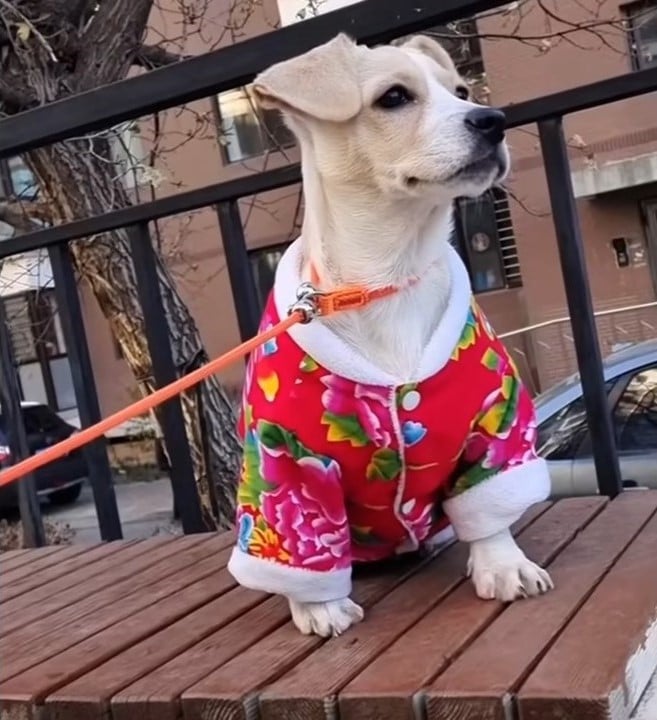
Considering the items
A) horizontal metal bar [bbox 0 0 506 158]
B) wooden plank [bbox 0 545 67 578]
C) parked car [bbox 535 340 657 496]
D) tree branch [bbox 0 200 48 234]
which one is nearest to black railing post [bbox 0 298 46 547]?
wooden plank [bbox 0 545 67 578]

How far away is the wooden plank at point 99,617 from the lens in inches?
68.3

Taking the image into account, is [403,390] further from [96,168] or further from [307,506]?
[96,168]

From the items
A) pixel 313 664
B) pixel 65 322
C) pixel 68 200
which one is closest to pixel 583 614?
pixel 313 664

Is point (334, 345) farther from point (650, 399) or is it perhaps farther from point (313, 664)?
point (650, 399)

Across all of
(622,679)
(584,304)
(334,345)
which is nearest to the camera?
(622,679)

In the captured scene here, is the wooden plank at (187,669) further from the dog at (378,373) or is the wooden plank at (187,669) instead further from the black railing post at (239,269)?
the black railing post at (239,269)

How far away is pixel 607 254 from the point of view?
13000 millimetres

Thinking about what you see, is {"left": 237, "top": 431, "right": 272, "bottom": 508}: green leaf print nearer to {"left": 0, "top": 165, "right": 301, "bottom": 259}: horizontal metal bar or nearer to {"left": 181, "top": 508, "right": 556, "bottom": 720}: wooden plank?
{"left": 181, "top": 508, "right": 556, "bottom": 720}: wooden plank

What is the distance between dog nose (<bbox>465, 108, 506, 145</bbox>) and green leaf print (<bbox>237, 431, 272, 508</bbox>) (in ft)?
1.86

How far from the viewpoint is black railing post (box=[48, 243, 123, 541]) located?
2.50m

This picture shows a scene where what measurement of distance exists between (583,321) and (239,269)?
30.0 inches

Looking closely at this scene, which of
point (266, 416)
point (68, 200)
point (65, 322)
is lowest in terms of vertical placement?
point (266, 416)

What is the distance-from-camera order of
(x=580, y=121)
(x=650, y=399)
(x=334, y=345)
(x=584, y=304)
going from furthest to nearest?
(x=580, y=121), (x=650, y=399), (x=584, y=304), (x=334, y=345)

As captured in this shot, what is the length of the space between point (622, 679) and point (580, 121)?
12.0 m
